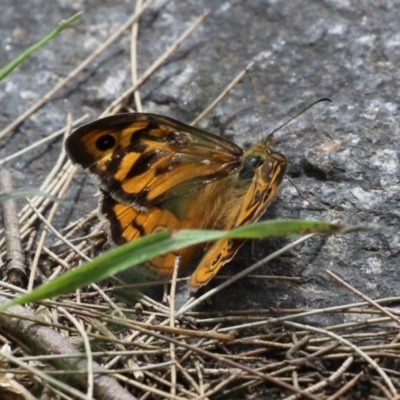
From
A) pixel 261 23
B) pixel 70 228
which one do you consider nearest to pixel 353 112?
pixel 261 23

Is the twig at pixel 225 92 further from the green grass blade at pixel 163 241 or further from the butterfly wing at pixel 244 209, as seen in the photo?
the green grass blade at pixel 163 241

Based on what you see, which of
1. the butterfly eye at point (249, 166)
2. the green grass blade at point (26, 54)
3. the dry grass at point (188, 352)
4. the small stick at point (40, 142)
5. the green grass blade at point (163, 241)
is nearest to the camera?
the green grass blade at point (163, 241)

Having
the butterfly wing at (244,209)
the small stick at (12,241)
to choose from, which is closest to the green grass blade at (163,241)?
the butterfly wing at (244,209)

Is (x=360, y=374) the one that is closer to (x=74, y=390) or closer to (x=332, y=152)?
(x=74, y=390)

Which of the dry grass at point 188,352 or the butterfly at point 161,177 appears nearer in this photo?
the dry grass at point 188,352

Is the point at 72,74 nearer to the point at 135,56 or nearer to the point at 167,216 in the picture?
the point at 135,56

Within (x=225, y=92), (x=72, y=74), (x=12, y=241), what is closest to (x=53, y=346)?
(x=12, y=241)

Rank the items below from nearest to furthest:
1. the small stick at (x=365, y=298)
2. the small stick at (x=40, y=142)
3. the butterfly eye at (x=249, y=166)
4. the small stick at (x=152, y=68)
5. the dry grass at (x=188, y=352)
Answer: the dry grass at (x=188, y=352), the small stick at (x=365, y=298), the butterfly eye at (x=249, y=166), the small stick at (x=40, y=142), the small stick at (x=152, y=68)
